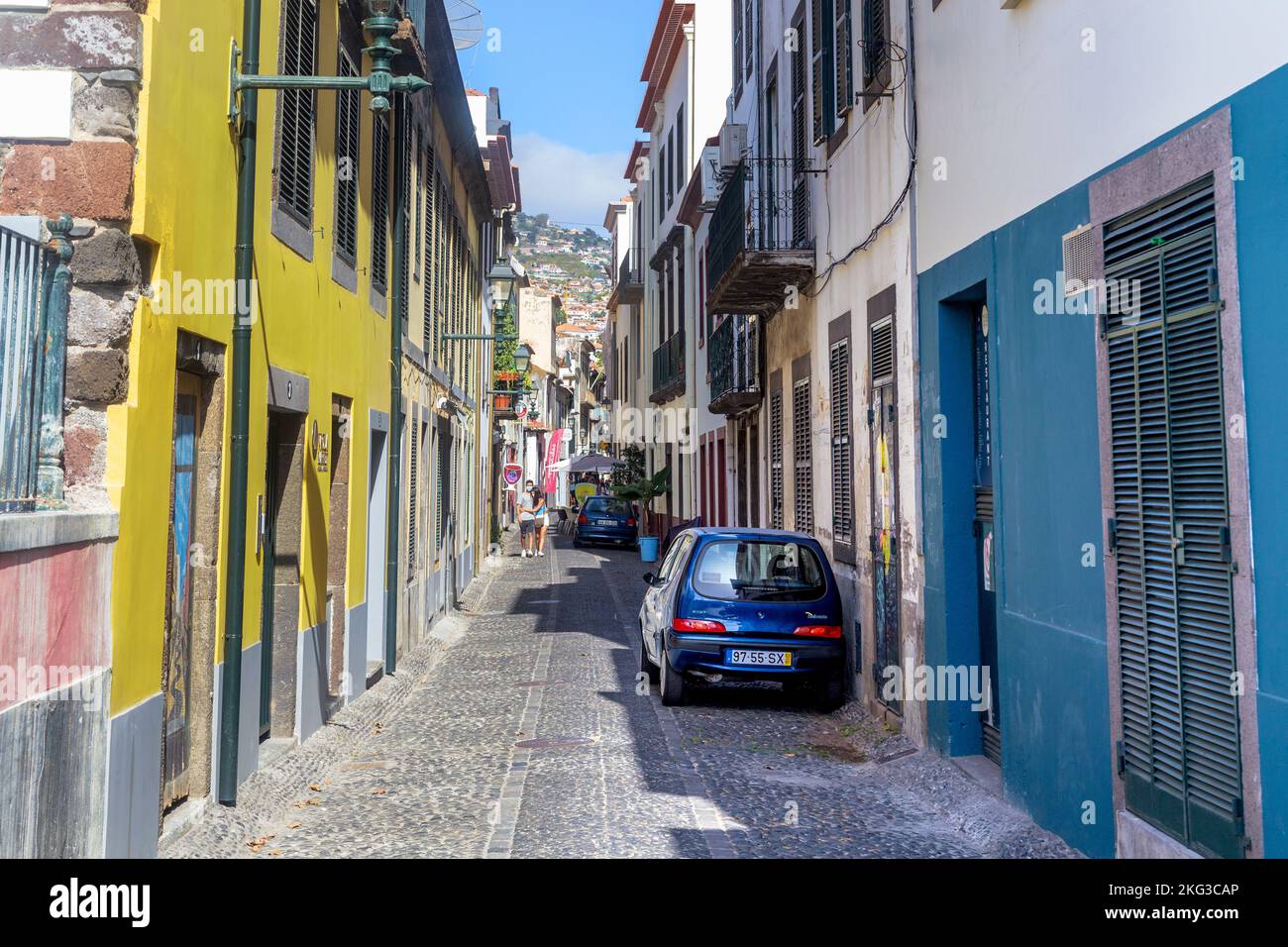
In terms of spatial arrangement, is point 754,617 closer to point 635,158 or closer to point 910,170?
point 910,170

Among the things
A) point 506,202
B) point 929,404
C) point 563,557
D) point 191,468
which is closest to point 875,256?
point 929,404

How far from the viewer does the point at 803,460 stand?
13.9 meters

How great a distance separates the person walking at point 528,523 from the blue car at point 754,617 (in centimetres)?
2256

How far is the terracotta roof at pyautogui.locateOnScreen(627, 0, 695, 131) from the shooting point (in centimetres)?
2777

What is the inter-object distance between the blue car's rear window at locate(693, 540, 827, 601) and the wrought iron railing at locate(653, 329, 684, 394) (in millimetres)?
16843

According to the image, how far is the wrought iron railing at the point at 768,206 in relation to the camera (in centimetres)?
1380

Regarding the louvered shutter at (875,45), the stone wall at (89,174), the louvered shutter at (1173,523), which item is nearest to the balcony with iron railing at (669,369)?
the louvered shutter at (875,45)

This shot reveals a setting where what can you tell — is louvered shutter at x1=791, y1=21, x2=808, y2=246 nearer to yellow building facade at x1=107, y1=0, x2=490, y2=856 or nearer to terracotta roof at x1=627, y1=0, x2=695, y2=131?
yellow building facade at x1=107, y1=0, x2=490, y2=856

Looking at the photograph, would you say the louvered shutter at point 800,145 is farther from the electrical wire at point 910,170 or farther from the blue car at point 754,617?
the blue car at point 754,617

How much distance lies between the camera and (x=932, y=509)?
8938mm

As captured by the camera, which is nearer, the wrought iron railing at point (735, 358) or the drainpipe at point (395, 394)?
the drainpipe at point (395, 394)

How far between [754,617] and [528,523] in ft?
76.1

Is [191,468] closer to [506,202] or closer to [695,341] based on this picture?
[695,341]

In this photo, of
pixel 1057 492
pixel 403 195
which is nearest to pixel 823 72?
pixel 403 195
